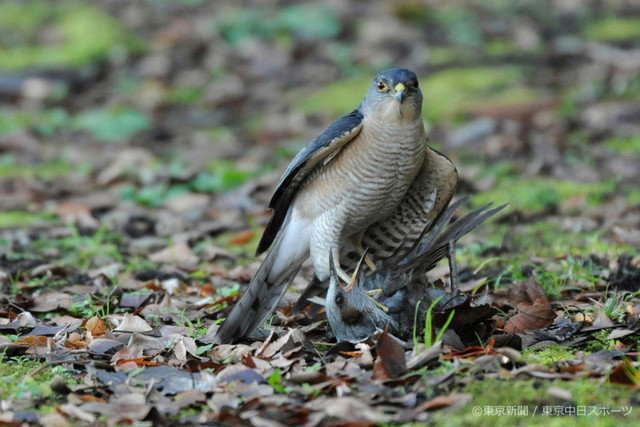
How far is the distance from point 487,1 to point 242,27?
3853 mm

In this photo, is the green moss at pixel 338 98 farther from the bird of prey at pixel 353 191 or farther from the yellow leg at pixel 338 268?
the yellow leg at pixel 338 268

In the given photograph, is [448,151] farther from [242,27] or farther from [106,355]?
[106,355]

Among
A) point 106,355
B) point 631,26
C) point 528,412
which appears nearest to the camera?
point 528,412

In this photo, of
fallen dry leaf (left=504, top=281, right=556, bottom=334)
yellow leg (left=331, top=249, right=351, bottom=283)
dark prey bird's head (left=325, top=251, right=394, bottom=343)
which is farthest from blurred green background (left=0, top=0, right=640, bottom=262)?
dark prey bird's head (left=325, top=251, right=394, bottom=343)

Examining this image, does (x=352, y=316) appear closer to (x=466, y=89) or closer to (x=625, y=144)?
(x=625, y=144)

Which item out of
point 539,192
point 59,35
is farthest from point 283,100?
point 539,192

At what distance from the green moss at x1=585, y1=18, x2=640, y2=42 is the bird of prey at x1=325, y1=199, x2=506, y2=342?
27.0 feet

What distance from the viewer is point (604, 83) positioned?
1044 cm

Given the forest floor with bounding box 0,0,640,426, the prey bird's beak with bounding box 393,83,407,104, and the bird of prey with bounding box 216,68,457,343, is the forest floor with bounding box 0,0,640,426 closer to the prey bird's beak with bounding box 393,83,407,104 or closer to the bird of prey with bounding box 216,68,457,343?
the bird of prey with bounding box 216,68,457,343

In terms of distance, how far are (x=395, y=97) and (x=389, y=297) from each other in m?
1.09

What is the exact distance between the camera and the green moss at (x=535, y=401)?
3.21m

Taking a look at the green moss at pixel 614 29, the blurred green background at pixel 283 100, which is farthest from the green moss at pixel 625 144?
the green moss at pixel 614 29

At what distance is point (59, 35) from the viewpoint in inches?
491

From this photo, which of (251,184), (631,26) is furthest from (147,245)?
(631,26)
